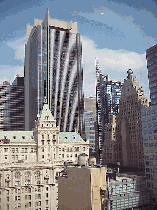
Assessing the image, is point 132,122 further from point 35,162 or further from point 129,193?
point 35,162

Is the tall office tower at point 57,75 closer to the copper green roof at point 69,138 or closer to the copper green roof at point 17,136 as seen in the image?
the copper green roof at point 69,138

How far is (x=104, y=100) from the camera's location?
193 meters

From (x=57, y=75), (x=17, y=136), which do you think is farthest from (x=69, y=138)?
(x=57, y=75)

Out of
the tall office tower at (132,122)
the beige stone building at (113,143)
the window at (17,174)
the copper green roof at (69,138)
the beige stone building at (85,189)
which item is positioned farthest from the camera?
the beige stone building at (113,143)

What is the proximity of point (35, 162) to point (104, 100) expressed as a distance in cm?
9364

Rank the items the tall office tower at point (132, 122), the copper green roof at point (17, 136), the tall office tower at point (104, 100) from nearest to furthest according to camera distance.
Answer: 1. the copper green roof at point (17, 136)
2. the tall office tower at point (132, 122)
3. the tall office tower at point (104, 100)

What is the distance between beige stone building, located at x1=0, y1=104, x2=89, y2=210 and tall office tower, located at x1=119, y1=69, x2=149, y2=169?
23463 millimetres

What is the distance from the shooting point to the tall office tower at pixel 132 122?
131 m

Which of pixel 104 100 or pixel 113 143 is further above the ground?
pixel 104 100

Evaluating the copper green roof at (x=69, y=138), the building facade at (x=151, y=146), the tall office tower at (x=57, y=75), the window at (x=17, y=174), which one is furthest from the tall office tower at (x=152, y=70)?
the tall office tower at (x=57, y=75)

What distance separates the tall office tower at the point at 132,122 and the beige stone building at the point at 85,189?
2922 inches

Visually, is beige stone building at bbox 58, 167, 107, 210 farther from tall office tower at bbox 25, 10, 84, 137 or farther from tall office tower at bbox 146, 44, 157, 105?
tall office tower at bbox 25, 10, 84, 137

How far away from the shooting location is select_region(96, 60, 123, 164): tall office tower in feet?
623

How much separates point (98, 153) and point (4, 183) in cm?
8955
